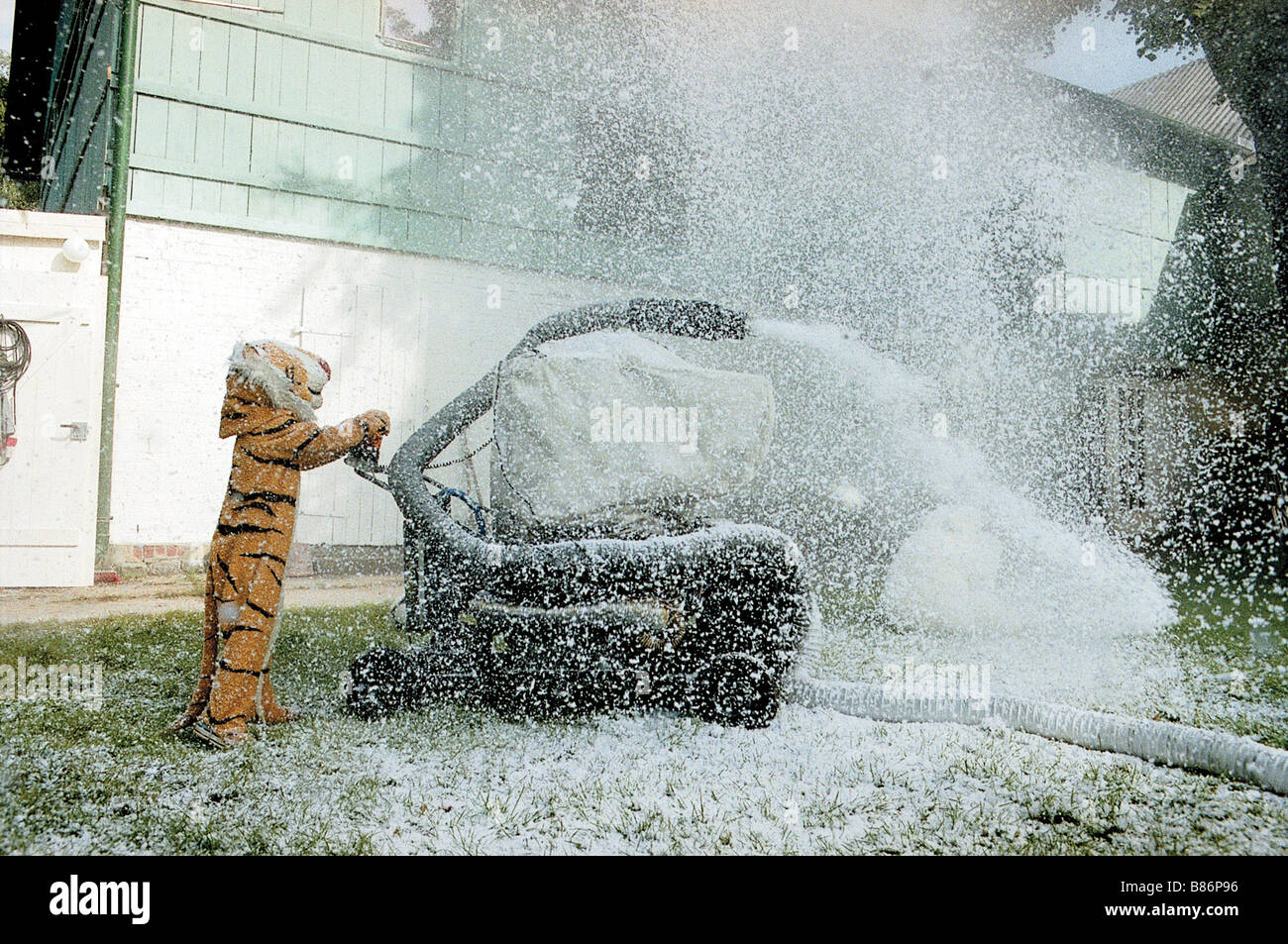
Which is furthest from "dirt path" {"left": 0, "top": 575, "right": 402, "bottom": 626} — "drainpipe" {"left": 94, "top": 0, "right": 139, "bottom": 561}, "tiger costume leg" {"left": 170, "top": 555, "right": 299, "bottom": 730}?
"tiger costume leg" {"left": 170, "top": 555, "right": 299, "bottom": 730}

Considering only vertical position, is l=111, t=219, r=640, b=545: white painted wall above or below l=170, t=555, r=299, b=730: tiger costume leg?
above

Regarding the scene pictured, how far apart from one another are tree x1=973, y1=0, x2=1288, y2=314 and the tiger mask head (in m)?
4.52

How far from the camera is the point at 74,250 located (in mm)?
3812

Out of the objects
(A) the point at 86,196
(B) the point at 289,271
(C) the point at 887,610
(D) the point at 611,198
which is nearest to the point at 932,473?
(C) the point at 887,610

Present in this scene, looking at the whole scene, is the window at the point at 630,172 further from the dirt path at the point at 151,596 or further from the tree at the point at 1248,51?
the dirt path at the point at 151,596

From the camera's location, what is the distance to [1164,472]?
653 cm

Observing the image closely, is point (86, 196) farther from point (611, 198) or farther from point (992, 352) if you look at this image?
point (992, 352)

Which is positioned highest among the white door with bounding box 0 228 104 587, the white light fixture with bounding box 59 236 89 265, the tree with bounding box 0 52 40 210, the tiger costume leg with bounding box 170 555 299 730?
the tree with bounding box 0 52 40 210

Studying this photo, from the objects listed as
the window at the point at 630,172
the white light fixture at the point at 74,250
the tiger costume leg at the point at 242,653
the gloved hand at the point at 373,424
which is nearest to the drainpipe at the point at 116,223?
the white light fixture at the point at 74,250

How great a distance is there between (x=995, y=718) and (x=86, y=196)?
541 centimetres

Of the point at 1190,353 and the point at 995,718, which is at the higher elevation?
the point at 1190,353

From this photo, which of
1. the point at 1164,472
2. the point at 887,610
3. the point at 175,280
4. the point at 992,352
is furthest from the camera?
the point at 1164,472

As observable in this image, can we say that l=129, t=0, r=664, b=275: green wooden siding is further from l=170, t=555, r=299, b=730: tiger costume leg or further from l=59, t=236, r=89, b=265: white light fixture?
l=170, t=555, r=299, b=730: tiger costume leg

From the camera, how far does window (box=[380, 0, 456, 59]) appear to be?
520 cm
